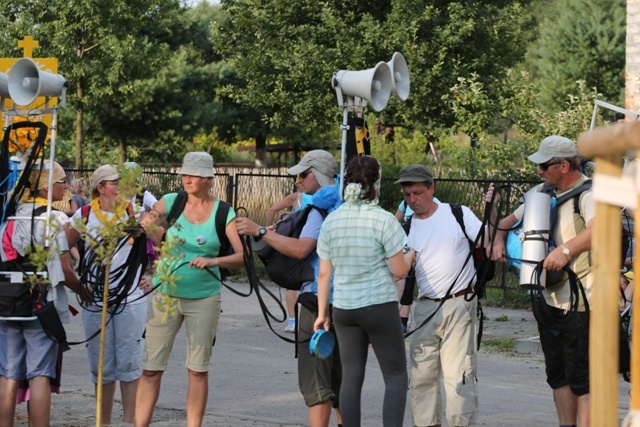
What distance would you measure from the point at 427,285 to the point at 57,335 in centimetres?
219

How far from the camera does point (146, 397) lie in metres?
6.87

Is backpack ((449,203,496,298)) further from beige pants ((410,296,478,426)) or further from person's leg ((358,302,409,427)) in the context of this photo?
person's leg ((358,302,409,427))

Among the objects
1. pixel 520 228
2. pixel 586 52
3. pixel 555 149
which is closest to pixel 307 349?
pixel 520 228

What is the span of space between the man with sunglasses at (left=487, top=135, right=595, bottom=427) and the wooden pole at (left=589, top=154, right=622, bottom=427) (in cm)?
361

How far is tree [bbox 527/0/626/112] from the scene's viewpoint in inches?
1853

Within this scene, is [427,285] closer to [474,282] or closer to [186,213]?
[474,282]

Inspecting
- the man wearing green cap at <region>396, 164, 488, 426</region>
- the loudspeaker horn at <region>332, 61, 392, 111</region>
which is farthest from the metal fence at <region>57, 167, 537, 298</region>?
the man wearing green cap at <region>396, 164, 488, 426</region>

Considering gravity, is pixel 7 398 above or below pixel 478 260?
below

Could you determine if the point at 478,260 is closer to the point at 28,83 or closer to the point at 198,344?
the point at 198,344

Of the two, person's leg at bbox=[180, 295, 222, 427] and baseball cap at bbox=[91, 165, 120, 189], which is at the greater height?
baseball cap at bbox=[91, 165, 120, 189]

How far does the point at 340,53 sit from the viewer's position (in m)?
29.9

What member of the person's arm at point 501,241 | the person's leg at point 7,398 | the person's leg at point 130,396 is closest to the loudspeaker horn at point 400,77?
the person's arm at point 501,241

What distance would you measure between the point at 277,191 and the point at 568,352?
39.8 ft

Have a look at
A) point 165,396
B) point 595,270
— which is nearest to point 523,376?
point 165,396
